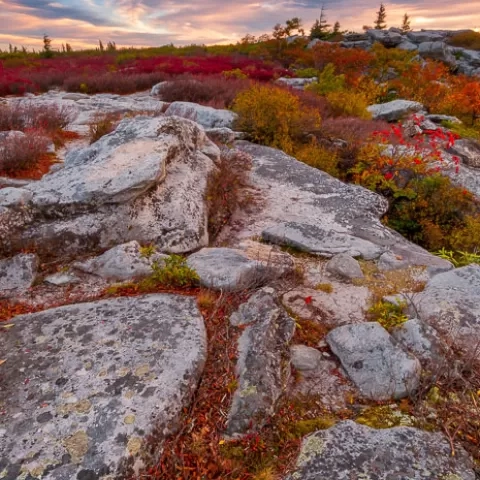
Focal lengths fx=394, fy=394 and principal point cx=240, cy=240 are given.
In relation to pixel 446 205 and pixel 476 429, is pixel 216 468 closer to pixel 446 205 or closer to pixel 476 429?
pixel 476 429

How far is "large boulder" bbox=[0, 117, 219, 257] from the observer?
449 centimetres

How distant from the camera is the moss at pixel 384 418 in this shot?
278 cm

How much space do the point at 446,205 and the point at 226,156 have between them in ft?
13.5

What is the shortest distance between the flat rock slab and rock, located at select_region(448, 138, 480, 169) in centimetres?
937

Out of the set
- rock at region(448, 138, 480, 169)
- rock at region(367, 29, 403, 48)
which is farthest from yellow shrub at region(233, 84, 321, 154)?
rock at region(367, 29, 403, 48)

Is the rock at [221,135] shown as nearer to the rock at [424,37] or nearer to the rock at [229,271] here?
the rock at [229,271]

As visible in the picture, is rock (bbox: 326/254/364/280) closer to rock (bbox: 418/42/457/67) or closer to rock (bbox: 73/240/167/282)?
rock (bbox: 73/240/167/282)

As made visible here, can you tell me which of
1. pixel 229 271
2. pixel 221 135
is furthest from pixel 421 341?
pixel 221 135

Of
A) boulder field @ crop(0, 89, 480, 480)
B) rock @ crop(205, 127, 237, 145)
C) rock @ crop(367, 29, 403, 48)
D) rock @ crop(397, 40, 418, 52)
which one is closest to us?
boulder field @ crop(0, 89, 480, 480)

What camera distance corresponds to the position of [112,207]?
464cm

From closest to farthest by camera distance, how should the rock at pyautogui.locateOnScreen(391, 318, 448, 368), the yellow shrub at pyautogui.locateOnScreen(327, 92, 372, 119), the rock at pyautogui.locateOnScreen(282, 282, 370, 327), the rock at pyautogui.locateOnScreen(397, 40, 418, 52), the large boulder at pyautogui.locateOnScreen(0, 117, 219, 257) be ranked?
the rock at pyautogui.locateOnScreen(391, 318, 448, 368)
the rock at pyautogui.locateOnScreen(282, 282, 370, 327)
the large boulder at pyautogui.locateOnScreen(0, 117, 219, 257)
the yellow shrub at pyautogui.locateOnScreen(327, 92, 372, 119)
the rock at pyautogui.locateOnScreen(397, 40, 418, 52)

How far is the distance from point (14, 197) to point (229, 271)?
2691 millimetres

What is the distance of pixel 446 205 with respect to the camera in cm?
710

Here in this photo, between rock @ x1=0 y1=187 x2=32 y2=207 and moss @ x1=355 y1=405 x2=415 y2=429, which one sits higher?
rock @ x1=0 y1=187 x2=32 y2=207
